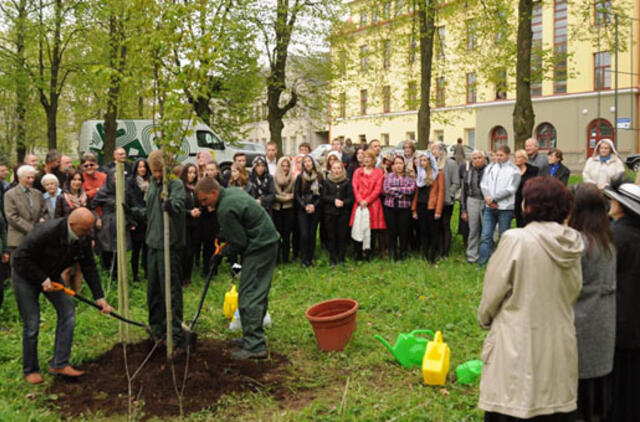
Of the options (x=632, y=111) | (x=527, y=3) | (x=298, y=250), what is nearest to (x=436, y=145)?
(x=298, y=250)

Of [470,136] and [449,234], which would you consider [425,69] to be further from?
[470,136]

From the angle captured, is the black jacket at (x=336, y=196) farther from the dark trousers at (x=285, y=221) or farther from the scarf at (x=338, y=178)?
the dark trousers at (x=285, y=221)

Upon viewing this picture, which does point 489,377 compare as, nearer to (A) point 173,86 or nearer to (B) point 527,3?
(A) point 173,86

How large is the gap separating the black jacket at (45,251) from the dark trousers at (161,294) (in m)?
0.90

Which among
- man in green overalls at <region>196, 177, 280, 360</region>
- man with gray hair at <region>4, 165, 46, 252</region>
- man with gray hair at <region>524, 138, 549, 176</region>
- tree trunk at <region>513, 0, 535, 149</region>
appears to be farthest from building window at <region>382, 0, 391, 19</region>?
man in green overalls at <region>196, 177, 280, 360</region>

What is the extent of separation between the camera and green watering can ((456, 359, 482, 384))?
5.08 meters

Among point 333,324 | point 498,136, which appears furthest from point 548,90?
point 333,324

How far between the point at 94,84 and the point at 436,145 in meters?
16.5

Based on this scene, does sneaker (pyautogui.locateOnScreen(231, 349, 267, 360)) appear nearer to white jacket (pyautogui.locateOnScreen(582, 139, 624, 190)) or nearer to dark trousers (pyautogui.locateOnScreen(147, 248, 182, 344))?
dark trousers (pyautogui.locateOnScreen(147, 248, 182, 344))

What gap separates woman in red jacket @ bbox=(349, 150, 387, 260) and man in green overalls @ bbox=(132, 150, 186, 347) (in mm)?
4408

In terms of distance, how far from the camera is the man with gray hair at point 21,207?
7.54m

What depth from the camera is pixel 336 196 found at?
9.95m

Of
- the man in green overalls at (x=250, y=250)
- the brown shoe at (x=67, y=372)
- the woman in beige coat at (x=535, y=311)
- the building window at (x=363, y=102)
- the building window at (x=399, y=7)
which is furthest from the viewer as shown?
the building window at (x=363, y=102)

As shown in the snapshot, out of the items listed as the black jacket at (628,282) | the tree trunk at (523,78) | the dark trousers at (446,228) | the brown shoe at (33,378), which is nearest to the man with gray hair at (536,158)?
the dark trousers at (446,228)
